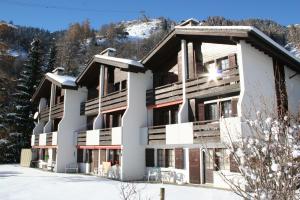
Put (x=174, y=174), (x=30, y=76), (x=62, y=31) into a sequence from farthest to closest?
(x=62, y=31)
(x=30, y=76)
(x=174, y=174)

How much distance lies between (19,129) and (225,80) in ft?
103

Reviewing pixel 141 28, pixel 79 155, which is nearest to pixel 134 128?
pixel 79 155

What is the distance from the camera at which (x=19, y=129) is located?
40.5 m

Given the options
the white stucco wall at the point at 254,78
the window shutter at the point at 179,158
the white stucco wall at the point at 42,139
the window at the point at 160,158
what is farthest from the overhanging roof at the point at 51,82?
the white stucco wall at the point at 254,78

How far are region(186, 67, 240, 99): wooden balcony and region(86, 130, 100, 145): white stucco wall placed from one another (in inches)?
367

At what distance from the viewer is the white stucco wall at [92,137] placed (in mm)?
25244

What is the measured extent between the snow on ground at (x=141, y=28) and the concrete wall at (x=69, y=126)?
427 ft

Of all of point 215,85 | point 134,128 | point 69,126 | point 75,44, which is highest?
point 75,44

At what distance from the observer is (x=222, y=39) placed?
1866 centimetres

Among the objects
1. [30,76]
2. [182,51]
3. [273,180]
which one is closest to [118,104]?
[182,51]

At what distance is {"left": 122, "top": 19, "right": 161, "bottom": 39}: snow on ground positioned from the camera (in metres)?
164

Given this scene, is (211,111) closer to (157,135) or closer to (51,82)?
(157,135)

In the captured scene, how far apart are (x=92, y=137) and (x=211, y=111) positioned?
11.1 metres

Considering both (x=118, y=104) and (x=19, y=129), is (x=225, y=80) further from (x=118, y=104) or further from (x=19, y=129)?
(x=19, y=129)
